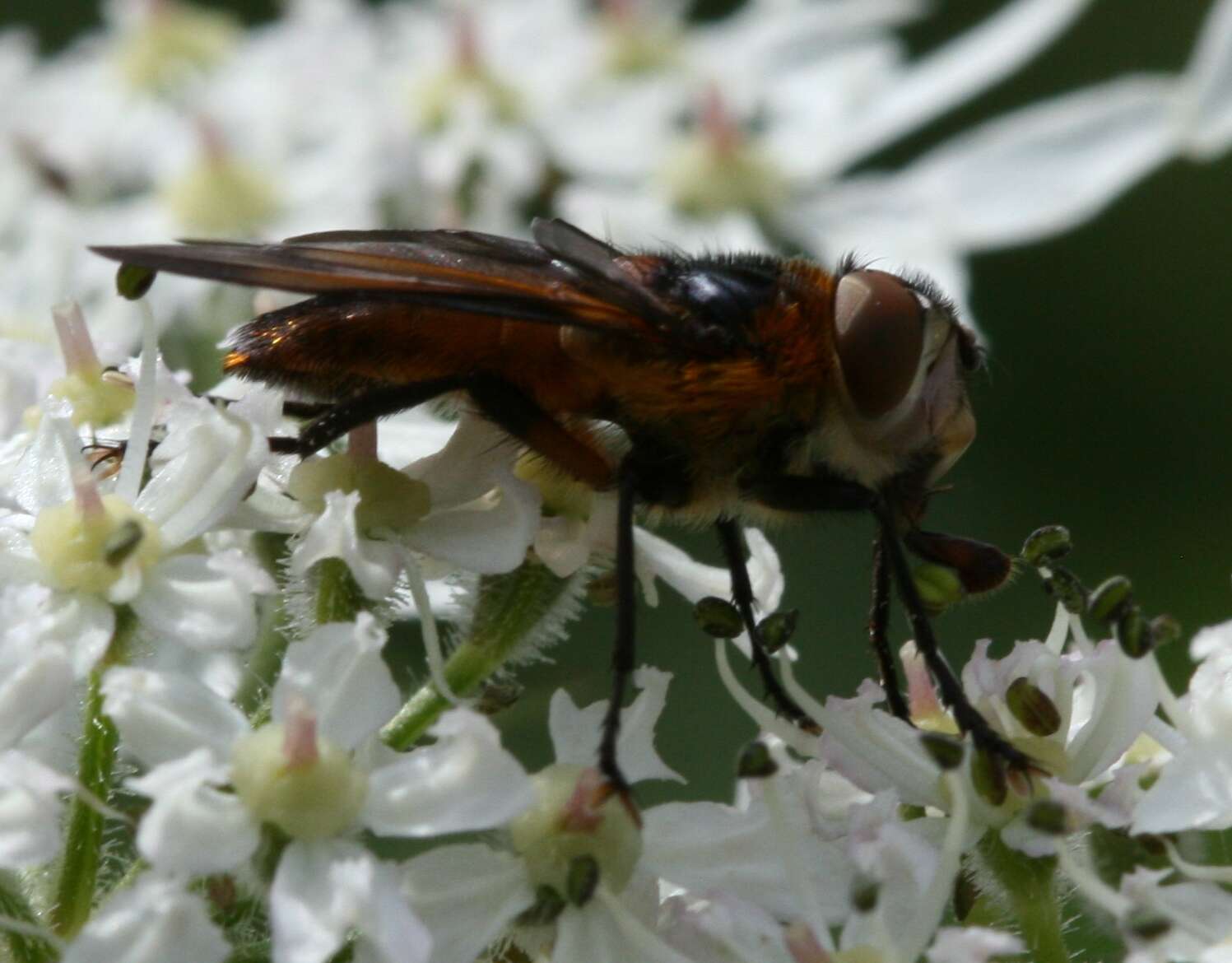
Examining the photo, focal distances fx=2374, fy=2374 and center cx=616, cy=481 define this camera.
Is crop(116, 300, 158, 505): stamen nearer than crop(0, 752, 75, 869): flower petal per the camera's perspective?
No

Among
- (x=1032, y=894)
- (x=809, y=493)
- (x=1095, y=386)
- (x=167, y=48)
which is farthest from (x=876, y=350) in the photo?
(x=1095, y=386)

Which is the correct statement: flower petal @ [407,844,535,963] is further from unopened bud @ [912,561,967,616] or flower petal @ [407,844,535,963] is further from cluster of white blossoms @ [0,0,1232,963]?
unopened bud @ [912,561,967,616]

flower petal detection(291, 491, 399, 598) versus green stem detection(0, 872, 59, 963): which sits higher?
flower petal detection(291, 491, 399, 598)

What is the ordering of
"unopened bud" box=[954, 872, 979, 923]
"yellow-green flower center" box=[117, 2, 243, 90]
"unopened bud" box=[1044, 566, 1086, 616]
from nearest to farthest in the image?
"unopened bud" box=[954, 872, 979, 923], "unopened bud" box=[1044, 566, 1086, 616], "yellow-green flower center" box=[117, 2, 243, 90]

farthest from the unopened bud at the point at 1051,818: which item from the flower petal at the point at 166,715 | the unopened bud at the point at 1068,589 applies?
the flower petal at the point at 166,715

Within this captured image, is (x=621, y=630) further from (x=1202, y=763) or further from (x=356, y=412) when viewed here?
(x=1202, y=763)

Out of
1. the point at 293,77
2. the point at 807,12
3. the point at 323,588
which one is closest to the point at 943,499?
the point at 807,12

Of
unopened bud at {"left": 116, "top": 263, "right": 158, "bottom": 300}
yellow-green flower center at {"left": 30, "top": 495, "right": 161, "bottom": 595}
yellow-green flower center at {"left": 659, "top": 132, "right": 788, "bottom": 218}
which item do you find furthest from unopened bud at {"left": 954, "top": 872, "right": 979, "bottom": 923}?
yellow-green flower center at {"left": 659, "top": 132, "right": 788, "bottom": 218}

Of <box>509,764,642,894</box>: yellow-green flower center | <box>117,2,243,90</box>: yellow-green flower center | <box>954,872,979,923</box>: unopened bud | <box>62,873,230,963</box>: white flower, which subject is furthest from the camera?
<box>117,2,243,90</box>: yellow-green flower center
